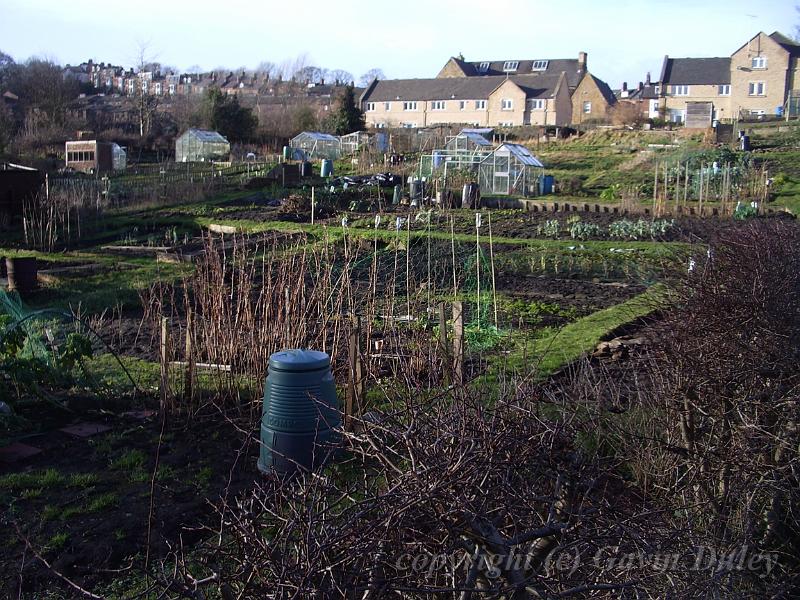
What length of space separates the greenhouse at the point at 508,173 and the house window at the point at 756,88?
3539 centimetres

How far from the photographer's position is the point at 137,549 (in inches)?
160

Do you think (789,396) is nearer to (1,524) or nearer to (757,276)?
(757,276)

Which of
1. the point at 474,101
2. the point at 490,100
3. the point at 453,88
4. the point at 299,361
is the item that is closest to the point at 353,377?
the point at 299,361

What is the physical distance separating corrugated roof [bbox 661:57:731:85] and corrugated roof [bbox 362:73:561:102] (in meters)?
7.92

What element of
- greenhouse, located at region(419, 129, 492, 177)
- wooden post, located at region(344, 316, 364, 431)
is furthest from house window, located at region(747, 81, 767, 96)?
wooden post, located at region(344, 316, 364, 431)

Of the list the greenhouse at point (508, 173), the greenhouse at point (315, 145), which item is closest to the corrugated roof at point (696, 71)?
the greenhouse at point (315, 145)

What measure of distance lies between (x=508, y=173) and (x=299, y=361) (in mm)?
21652

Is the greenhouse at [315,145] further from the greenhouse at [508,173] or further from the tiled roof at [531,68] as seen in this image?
the tiled roof at [531,68]

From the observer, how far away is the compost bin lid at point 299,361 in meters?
4.80

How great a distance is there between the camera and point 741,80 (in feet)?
179

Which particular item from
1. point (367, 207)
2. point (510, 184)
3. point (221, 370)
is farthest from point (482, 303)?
point (510, 184)

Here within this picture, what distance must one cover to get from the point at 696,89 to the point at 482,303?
5300 centimetres

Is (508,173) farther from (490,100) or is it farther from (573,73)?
(573,73)

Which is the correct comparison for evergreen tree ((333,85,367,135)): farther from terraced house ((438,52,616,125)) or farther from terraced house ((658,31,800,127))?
terraced house ((658,31,800,127))
